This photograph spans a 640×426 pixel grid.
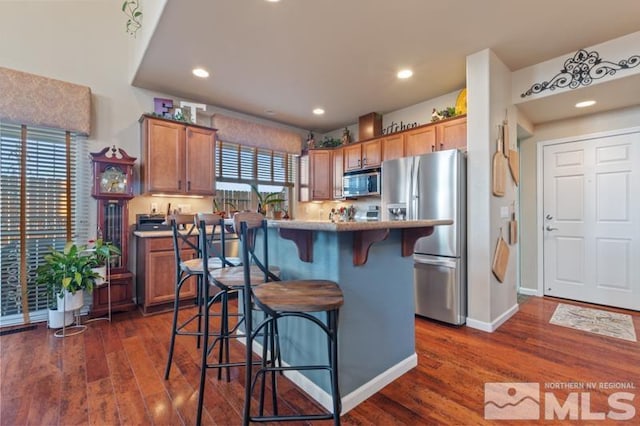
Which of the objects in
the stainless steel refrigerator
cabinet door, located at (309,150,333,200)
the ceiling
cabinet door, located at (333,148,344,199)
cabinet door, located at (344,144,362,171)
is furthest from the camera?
cabinet door, located at (309,150,333,200)

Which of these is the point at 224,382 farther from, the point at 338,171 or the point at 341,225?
the point at 338,171

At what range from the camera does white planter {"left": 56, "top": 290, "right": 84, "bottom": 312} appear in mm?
2678

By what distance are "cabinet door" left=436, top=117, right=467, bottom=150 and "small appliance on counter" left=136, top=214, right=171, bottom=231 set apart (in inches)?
133

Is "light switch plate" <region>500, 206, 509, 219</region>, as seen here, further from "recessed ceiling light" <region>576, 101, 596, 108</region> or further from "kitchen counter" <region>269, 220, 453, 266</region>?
"kitchen counter" <region>269, 220, 453, 266</region>

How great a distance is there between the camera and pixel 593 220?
351 cm

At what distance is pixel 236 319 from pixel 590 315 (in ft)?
12.4

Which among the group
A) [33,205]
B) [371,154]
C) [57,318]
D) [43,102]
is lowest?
[57,318]

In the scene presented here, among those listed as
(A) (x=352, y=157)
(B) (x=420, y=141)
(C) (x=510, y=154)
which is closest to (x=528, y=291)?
(C) (x=510, y=154)

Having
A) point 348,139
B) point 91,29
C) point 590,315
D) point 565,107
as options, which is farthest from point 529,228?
point 91,29

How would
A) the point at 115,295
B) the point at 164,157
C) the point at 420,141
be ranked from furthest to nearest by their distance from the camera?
1. the point at 420,141
2. the point at 164,157
3. the point at 115,295

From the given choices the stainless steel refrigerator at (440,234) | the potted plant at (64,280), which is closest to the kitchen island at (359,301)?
the stainless steel refrigerator at (440,234)

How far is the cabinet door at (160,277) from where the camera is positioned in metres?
3.12

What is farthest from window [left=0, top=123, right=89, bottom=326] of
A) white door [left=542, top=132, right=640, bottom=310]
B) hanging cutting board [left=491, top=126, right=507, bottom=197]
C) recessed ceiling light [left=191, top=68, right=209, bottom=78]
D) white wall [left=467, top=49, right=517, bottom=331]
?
white door [left=542, top=132, right=640, bottom=310]

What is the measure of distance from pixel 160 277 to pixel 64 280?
80 cm
